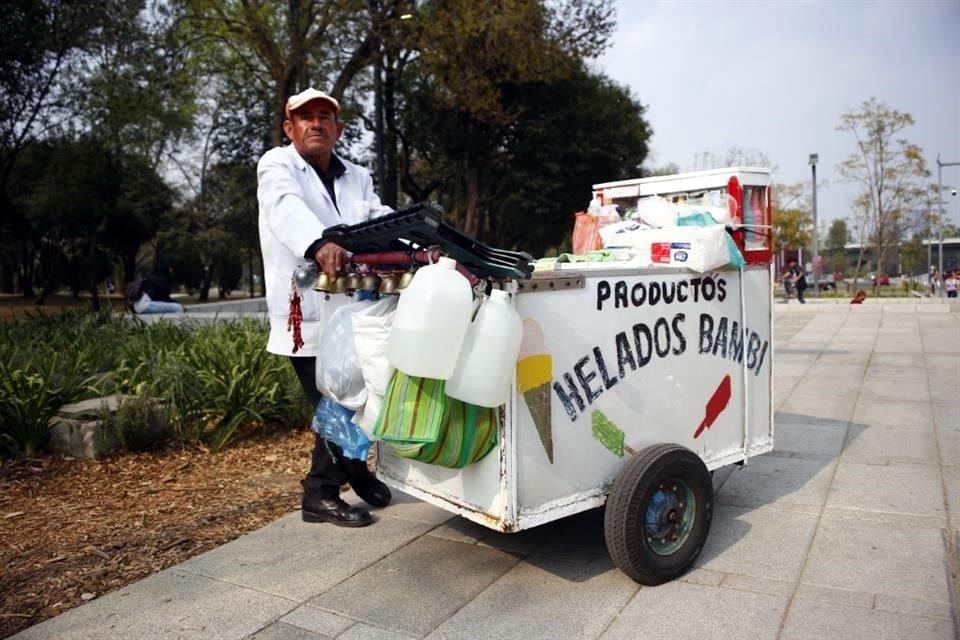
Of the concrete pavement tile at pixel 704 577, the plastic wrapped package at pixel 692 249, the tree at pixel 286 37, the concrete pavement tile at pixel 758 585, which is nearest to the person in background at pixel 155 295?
the tree at pixel 286 37

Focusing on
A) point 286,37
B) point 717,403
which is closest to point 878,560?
point 717,403

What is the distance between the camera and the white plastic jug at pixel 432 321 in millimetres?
2451

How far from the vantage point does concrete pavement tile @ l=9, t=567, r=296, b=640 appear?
2.73 metres

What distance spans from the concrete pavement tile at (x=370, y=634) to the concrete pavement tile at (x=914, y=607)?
1805 mm

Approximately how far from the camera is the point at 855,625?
2707 millimetres

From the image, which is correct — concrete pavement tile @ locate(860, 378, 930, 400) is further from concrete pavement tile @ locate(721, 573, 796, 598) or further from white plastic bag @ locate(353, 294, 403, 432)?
white plastic bag @ locate(353, 294, 403, 432)

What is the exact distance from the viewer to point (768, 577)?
3135mm

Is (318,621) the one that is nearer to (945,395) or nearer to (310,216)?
(310,216)

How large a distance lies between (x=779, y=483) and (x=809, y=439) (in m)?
1.24

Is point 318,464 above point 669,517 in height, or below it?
above

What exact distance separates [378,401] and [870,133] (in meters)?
31.9

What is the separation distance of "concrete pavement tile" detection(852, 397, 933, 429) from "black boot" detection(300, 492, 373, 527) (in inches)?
170

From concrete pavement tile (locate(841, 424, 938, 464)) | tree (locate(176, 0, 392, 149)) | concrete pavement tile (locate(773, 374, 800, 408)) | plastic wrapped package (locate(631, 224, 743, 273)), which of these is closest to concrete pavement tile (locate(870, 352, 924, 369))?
concrete pavement tile (locate(773, 374, 800, 408))

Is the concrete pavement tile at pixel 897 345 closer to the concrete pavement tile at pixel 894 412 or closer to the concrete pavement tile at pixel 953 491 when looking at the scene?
the concrete pavement tile at pixel 894 412
